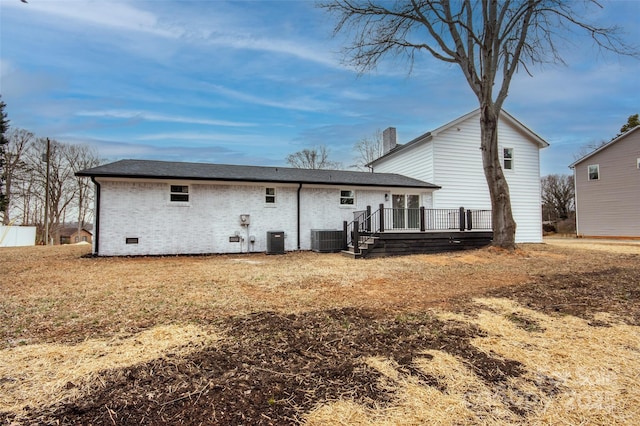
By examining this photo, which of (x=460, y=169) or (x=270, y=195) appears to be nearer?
(x=270, y=195)

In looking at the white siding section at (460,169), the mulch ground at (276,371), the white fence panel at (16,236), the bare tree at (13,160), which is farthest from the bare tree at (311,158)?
the mulch ground at (276,371)

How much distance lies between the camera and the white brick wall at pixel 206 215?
463 inches

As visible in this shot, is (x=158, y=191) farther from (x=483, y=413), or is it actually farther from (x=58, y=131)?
(x=58, y=131)

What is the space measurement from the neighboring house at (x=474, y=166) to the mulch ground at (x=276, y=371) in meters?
11.7

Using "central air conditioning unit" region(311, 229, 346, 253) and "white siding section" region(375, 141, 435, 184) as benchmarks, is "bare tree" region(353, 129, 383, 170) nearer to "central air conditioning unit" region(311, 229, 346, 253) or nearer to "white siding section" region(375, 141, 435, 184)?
"white siding section" region(375, 141, 435, 184)

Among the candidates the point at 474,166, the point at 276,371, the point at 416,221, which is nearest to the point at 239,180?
the point at 416,221

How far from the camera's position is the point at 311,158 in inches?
1356

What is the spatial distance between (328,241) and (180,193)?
6.41 metres

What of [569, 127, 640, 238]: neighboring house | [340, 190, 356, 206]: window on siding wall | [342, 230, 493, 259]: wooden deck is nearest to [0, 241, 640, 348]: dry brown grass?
[342, 230, 493, 259]: wooden deck

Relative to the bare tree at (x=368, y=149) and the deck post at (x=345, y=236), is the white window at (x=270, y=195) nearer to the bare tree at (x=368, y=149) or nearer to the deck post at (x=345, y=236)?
the deck post at (x=345, y=236)

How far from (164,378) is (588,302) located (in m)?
6.36

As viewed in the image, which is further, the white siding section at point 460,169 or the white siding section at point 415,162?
the white siding section at point 415,162

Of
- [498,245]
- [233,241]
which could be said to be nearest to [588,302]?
[498,245]

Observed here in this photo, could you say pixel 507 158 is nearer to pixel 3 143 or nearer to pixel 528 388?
pixel 528 388
